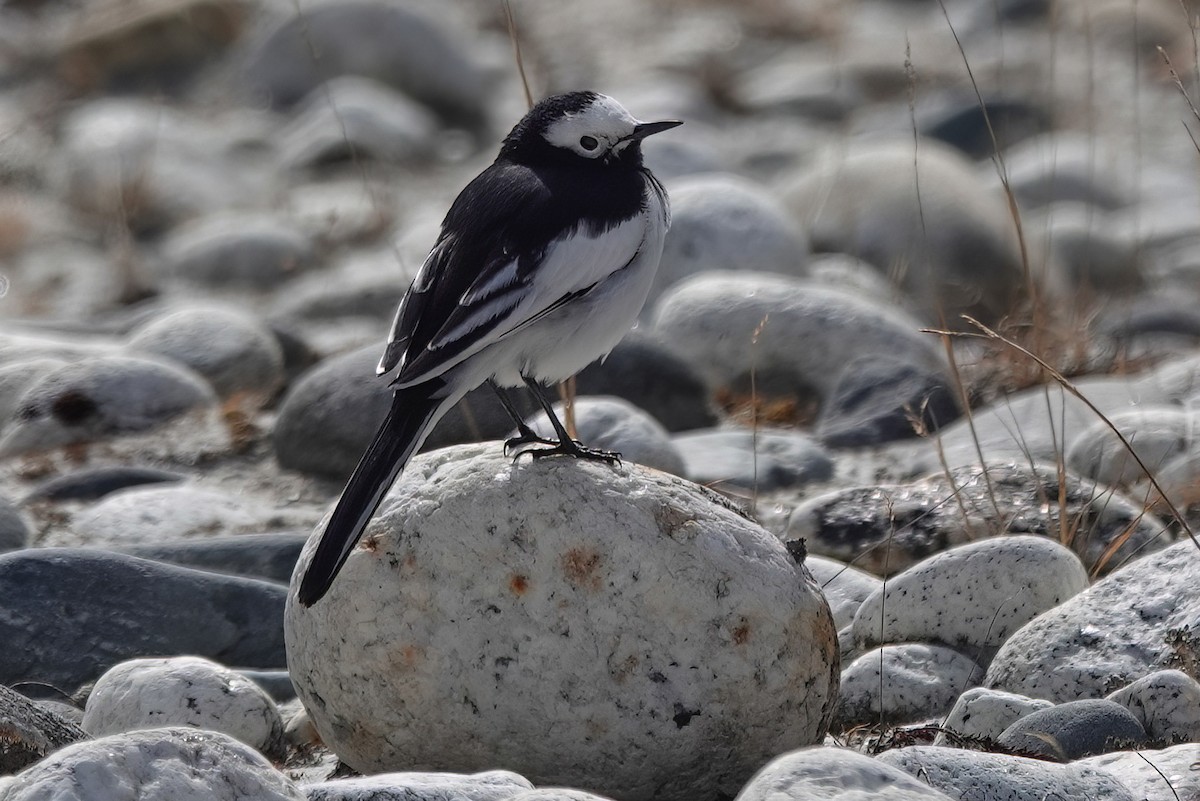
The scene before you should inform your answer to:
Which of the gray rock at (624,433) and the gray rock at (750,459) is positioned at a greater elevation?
the gray rock at (624,433)

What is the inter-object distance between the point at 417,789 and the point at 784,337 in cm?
440

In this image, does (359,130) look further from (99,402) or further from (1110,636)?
(1110,636)

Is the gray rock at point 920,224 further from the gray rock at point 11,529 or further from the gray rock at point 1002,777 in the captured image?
the gray rock at point 1002,777

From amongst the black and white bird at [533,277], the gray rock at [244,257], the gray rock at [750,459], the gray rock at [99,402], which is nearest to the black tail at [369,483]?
the black and white bird at [533,277]

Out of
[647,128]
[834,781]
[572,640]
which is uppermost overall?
[647,128]

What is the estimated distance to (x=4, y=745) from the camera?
340cm

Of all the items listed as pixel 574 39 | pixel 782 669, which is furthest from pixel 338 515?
pixel 574 39

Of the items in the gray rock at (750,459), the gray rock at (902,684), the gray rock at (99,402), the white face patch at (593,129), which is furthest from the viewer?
the gray rock at (99,402)

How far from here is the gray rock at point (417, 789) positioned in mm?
3145

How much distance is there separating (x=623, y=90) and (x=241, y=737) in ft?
32.4

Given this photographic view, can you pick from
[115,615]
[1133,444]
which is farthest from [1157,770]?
[115,615]

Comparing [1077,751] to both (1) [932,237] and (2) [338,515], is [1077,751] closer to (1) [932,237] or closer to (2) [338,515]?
(2) [338,515]

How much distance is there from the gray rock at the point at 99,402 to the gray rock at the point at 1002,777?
15.1ft

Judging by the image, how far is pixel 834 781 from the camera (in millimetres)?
2873
